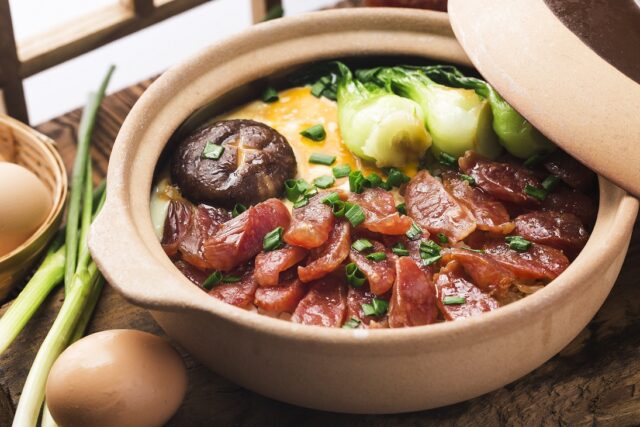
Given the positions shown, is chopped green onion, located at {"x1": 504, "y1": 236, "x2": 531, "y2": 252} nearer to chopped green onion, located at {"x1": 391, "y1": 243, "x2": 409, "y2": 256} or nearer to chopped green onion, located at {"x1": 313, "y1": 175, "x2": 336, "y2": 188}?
chopped green onion, located at {"x1": 391, "y1": 243, "x2": 409, "y2": 256}

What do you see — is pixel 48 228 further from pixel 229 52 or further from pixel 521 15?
pixel 521 15

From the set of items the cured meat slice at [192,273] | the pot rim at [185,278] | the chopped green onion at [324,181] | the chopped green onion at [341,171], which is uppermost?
the pot rim at [185,278]

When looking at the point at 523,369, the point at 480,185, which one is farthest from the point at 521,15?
the point at 523,369

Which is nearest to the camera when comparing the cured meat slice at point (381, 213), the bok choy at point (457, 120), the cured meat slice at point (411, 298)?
the cured meat slice at point (411, 298)

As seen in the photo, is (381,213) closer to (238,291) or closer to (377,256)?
(377,256)

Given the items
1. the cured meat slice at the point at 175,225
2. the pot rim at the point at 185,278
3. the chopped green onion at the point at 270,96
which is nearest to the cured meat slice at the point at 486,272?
the pot rim at the point at 185,278

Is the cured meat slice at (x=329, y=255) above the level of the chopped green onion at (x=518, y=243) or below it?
above

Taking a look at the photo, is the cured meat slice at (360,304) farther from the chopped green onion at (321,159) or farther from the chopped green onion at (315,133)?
the chopped green onion at (315,133)

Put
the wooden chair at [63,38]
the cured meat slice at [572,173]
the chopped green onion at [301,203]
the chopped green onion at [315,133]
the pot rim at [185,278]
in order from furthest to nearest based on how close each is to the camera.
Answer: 1. the wooden chair at [63,38]
2. the chopped green onion at [315,133]
3. the cured meat slice at [572,173]
4. the chopped green onion at [301,203]
5. the pot rim at [185,278]
